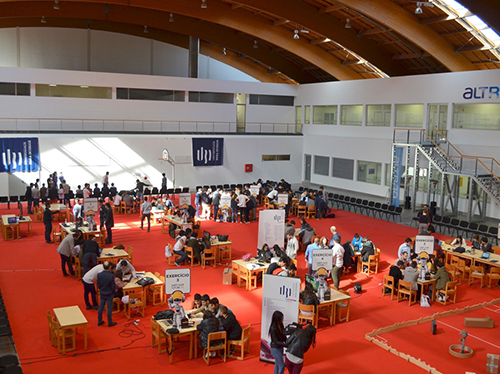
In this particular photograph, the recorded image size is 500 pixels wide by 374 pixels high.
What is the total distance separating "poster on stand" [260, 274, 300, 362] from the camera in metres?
7.88

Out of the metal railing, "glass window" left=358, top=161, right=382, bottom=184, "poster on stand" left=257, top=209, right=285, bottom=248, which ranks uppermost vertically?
the metal railing

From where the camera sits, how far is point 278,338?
286 inches

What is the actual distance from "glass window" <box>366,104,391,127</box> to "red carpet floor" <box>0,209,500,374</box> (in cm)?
1241

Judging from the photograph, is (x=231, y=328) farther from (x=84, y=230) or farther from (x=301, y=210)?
(x=301, y=210)

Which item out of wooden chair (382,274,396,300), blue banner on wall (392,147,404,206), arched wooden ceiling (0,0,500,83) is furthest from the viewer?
blue banner on wall (392,147,404,206)

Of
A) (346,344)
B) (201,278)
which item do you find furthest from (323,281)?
(201,278)

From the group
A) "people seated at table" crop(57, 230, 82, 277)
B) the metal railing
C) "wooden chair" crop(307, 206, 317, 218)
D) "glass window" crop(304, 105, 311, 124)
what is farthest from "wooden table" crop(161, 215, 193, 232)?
"glass window" crop(304, 105, 311, 124)

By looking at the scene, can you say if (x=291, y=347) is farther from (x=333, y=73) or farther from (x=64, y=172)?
(x=333, y=73)

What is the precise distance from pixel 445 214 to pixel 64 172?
19.5 meters

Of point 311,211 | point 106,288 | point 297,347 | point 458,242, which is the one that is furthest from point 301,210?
point 297,347

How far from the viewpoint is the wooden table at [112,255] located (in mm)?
12252

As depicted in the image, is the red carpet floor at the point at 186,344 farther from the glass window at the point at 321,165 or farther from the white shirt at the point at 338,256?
the glass window at the point at 321,165

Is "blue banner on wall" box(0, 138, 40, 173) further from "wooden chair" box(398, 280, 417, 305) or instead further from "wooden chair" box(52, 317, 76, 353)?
"wooden chair" box(398, 280, 417, 305)

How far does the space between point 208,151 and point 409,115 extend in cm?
1184
